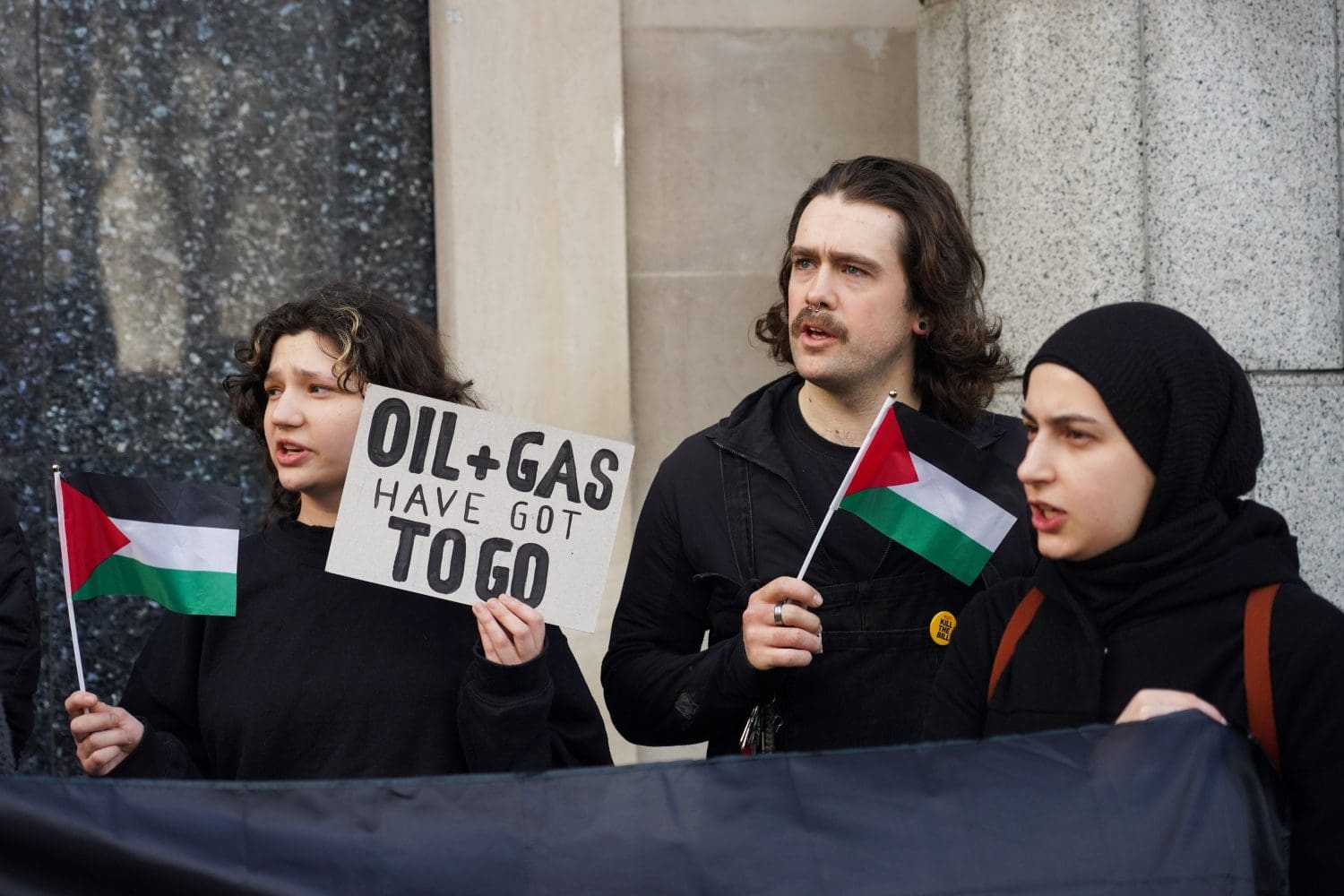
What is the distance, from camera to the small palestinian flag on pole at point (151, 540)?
10.3ft

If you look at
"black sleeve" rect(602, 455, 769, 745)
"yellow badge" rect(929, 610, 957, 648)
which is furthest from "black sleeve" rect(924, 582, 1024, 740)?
"black sleeve" rect(602, 455, 769, 745)

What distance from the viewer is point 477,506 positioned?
3062 millimetres

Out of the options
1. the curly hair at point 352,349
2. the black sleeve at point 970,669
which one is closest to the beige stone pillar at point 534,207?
the curly hair at point 352,349

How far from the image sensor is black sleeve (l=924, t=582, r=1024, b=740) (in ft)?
8.71

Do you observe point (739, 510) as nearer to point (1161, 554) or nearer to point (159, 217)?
point (1161, 554)

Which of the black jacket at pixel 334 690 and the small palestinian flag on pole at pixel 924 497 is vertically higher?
the small palestinian flag on pole at pixel 924 497

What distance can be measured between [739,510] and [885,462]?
34 cm

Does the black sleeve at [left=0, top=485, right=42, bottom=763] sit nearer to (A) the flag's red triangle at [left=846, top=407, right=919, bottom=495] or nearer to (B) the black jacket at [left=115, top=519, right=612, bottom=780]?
(B) the black jacket at [left=115, top=519, right=612, bottom=780]

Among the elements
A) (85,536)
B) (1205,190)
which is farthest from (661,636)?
(1205,190)

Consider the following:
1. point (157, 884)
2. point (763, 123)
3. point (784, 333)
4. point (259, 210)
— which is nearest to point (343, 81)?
point (259, 210)

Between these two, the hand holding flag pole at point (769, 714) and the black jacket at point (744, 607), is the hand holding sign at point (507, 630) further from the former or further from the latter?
the hand holding flag pole at point (769, 714)

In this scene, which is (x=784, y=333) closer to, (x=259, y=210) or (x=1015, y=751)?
(x=1015, y=751)

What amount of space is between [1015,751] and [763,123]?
336 centimetres

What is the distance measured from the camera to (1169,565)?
8.03 ft
